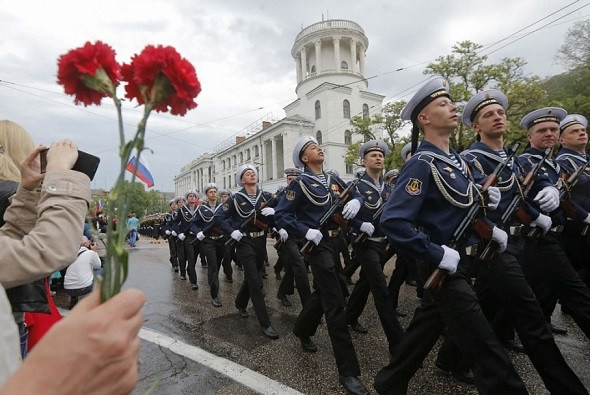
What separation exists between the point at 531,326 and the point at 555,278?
872 mm

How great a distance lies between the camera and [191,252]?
27.6 feet

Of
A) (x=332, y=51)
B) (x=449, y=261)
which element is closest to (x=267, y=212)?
(x=449, y=261)

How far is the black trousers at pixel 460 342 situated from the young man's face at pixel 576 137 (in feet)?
11.4

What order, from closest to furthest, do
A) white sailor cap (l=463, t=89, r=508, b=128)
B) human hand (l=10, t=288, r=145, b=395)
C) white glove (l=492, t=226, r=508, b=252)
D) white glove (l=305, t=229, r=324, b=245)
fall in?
human hand (l=10, t=288, r=145, b=395) → white glove (l=492, t=226, r=508, b=252) → white sailor cap (l=463, t=89, r=508, b=128) → white glove (l=305, t=229, r=324, b=245)

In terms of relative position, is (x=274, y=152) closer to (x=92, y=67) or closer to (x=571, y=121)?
(x=571, y=121)

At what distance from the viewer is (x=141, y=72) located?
0.83 meters

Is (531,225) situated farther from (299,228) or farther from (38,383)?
(38,383)

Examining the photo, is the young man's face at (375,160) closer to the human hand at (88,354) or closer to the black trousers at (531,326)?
the black trousers at (531,326)

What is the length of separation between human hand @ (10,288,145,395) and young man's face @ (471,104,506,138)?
3.58 meters

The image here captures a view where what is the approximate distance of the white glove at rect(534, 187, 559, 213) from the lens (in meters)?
3.69

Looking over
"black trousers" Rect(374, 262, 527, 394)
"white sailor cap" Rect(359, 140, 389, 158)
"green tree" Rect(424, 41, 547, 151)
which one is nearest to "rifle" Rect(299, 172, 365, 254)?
"white sailor cap" Rect(359, 140, 389, 158)

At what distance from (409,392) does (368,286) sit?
139 centimetres

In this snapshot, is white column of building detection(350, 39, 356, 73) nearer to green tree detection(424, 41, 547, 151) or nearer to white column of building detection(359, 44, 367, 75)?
white column of building detection(359, 44, 367, 75)

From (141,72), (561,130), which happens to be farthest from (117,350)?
(561,130)
